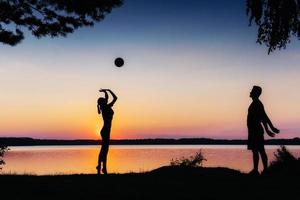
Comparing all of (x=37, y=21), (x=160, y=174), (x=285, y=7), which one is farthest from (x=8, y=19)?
(x=285, y=7)

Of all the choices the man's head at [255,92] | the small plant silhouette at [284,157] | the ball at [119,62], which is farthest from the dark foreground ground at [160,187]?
the ball at [119,62]

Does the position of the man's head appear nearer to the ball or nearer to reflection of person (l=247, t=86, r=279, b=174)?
reflection of person (l=247, t=86, r=279, b=174)

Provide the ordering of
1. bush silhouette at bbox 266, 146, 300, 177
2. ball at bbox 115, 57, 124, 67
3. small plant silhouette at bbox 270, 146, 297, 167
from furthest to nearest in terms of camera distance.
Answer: ball at bbox 115, 57, 124, 67
small plant silhouette at bbox 270, 146, 297, 167
bush silhouette at bbox 266, 146, 300, 177

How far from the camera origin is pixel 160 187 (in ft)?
37.4

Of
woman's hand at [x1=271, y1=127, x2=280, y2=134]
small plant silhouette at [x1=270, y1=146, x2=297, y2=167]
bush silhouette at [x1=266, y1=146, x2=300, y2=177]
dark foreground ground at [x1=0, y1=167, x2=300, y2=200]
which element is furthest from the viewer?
small plant silhouette at [x1=270, y1=146, x2=297, y2=167]

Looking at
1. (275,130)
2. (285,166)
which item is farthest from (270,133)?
(285,166)

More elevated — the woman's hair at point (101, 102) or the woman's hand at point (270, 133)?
the woman's hair at point (101, 102)

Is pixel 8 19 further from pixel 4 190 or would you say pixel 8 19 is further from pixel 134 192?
pixel 134 192

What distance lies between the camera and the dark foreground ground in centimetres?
1032

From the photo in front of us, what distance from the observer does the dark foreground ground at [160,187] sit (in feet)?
33.9

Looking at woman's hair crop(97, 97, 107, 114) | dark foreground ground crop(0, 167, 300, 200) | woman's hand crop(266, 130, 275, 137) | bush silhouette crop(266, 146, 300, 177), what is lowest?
dark foreground ground crop(0, 167, 300, 200)

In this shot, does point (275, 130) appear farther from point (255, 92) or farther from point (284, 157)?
point (284, 157)

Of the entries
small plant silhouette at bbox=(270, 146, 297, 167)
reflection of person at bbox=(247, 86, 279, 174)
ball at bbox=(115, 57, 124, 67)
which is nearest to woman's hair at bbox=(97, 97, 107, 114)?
ball at bbox=(115, 57, 124, 67)

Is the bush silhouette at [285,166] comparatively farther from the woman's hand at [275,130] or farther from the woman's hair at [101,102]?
the woman's hair at [101,102]
